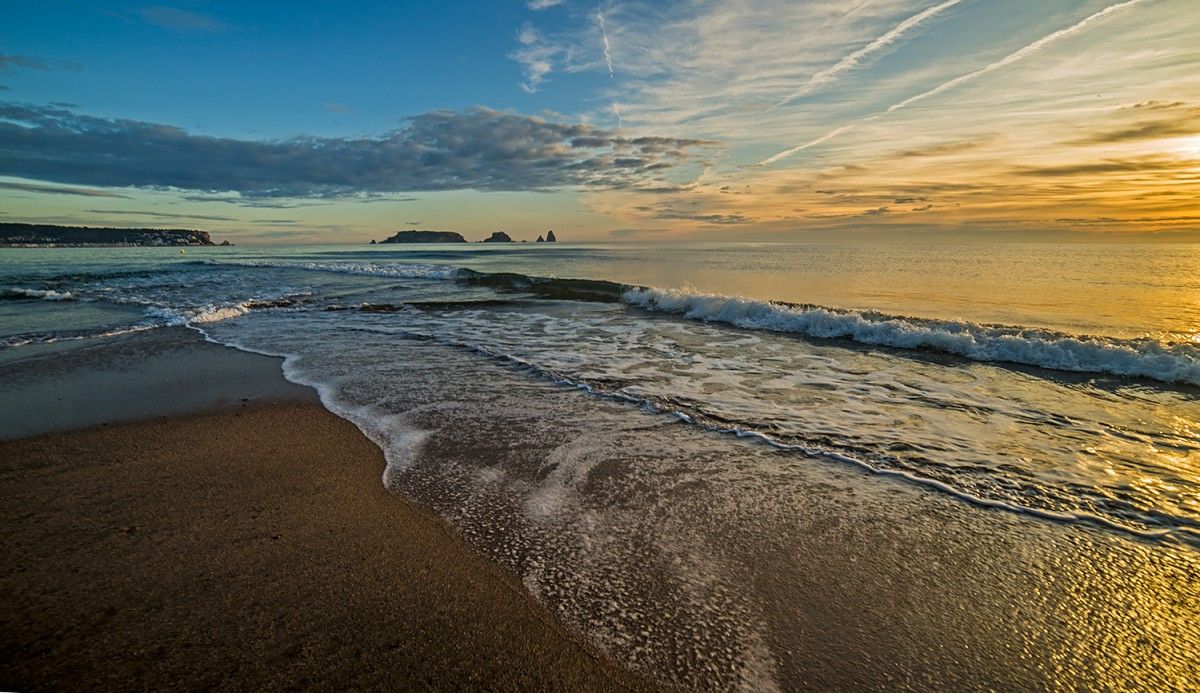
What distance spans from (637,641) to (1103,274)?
39325 mm

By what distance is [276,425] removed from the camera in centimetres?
674

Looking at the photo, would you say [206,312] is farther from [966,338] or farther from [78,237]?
[78,237]

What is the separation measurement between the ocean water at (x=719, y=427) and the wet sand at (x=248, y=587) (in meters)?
0.36

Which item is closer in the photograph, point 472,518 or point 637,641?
point 637,641

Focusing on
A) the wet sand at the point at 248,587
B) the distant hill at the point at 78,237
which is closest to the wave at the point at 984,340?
the wet sand at the point at 248,587

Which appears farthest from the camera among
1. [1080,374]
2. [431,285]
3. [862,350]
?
[431,285]

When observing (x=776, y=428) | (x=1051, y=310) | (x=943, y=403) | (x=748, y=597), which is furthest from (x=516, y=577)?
(x=1051, y=310)

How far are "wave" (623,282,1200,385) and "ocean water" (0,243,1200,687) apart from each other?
5 cm

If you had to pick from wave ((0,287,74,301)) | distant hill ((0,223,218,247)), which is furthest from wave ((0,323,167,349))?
distant hill ((0,223,218,247))

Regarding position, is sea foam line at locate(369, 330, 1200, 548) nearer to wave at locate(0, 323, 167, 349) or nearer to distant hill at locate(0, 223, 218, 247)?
wave at locate(0, 323, 167, 349)

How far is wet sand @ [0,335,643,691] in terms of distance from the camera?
2664mm

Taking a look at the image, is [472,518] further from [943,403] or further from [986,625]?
[943,403]

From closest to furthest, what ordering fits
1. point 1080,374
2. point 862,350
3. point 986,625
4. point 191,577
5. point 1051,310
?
point 986,625
point 191,577
point 1080,374
point 862,350
point 1051,310

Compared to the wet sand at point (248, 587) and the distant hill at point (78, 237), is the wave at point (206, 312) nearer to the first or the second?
the wet sand at point (248, 587)
